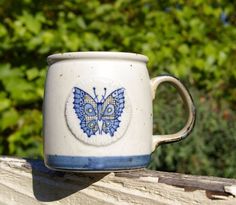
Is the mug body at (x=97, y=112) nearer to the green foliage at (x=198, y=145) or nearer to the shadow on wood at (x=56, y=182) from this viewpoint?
the shadow on wood at (x=56, y=182)

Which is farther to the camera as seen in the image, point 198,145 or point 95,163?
point 198,145

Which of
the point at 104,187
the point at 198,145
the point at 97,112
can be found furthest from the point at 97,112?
the point at 198,145

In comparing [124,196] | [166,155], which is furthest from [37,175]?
[166,155]

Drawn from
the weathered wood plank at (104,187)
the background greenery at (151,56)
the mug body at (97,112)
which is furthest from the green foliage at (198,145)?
the mug body at (97,112)

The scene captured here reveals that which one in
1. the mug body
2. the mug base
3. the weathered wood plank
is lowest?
the weathered wood plank

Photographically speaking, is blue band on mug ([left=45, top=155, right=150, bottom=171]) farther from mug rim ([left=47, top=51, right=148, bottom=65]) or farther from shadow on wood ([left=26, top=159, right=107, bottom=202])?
mug rim ([left=47, top=51, right=148, bottom=65])

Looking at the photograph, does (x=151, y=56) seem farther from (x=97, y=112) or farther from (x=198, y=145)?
(x=97, y=112)

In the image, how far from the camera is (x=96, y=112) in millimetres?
957

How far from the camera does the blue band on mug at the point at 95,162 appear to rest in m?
0.96

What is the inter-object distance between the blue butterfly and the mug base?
0.04m

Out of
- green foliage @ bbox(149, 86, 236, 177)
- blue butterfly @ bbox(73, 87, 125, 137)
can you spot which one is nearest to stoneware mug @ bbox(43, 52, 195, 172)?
blue butterfly @ bbox(73, 87, 125, 137)

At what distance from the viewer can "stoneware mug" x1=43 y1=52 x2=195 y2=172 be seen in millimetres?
958

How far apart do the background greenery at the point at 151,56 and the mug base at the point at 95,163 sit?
3.53 ft

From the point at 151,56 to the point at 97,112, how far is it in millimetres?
1511
